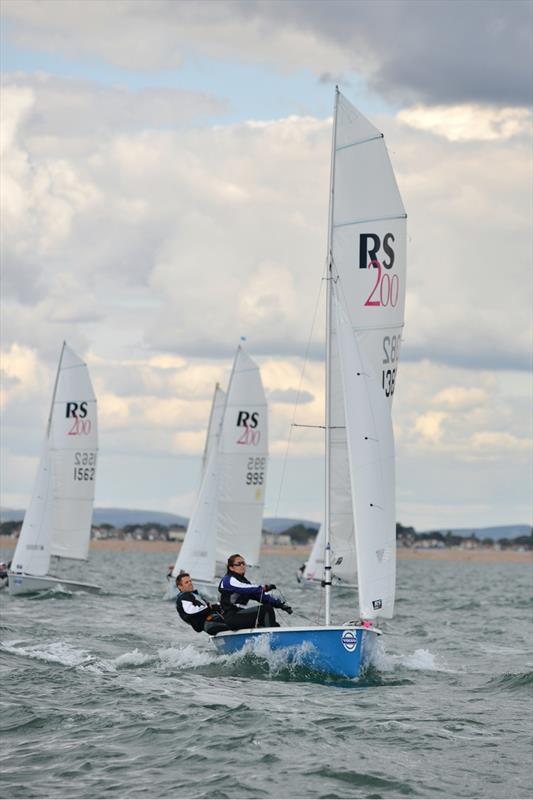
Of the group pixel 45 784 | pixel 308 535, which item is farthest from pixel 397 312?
pixel 308 535

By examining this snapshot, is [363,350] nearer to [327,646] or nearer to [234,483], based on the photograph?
[327,646]

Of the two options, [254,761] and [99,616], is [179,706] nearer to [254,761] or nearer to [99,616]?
[254,761]

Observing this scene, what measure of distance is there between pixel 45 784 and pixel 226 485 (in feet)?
85.9

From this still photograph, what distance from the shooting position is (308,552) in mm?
163125

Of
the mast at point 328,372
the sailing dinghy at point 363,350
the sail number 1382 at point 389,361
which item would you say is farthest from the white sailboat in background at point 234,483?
the mast at point 328,372

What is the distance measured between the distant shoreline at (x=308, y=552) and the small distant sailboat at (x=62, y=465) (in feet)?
405

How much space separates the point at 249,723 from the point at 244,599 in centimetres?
451

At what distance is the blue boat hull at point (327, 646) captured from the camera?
16.0 metres

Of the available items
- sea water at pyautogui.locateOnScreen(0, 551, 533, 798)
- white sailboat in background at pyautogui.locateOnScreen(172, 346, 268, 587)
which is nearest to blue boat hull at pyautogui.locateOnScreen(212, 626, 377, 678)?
sea water at pyautogui.locateOnScreen(0, 551, 533, 798)

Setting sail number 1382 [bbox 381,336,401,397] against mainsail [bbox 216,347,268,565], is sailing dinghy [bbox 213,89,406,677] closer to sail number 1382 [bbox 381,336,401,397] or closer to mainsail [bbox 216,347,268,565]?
sail number 1382 [bbox 381,336,401,397]

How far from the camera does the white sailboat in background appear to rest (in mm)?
35781

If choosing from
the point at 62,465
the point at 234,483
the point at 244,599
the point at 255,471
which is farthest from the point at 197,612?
the point at 62,465

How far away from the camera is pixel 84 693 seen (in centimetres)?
1470

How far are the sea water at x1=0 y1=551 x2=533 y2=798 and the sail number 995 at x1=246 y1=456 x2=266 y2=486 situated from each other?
1424 cm
